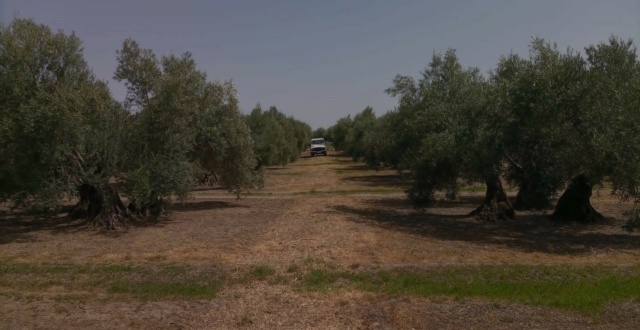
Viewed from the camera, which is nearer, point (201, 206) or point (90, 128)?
point (90, 128)

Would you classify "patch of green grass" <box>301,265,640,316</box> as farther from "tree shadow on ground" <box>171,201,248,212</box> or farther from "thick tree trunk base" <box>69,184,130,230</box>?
"tree shadow on ground" <box>171,201,248,212</box>

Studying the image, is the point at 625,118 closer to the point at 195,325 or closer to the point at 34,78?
the point at 195,325

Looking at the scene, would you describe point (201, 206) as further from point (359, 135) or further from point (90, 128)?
point (359, 135)

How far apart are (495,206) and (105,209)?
1583cm

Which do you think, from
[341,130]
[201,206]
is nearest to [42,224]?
[201,206]

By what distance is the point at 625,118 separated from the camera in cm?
1478

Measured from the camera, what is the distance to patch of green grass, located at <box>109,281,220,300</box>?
1027 cm

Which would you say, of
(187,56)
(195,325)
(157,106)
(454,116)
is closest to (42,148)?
(157,106)

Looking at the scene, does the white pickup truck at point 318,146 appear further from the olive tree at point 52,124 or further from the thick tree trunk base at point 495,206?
the olive tree at point 52,124

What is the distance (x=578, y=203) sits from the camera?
19984 millimetres

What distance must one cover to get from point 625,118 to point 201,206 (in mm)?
20320

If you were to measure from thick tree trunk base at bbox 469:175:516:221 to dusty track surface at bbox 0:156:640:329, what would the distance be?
0.62 m

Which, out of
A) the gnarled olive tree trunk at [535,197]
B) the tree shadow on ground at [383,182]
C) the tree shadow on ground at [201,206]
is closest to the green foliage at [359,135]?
the tree shadow on ground at [383,182]

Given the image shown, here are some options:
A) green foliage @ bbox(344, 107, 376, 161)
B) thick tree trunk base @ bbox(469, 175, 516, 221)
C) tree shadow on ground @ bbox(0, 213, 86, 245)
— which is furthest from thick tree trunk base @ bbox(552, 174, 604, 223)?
green foliage @ bbox(344, 107, 376, 161)
